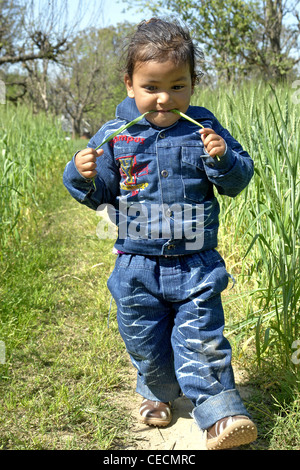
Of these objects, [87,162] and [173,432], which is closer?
[87,162]

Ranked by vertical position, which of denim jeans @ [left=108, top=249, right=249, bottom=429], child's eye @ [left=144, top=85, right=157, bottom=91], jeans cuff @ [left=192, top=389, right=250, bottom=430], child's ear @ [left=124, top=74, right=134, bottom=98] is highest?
child's ear @ [left=124, top=74, right=134, bottom=98]

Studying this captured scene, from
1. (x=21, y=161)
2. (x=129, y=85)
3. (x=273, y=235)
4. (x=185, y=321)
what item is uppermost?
(x=129, y=85)

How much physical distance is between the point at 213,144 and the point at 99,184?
1.27ft

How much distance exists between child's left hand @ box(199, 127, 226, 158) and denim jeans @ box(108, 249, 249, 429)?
302 mm

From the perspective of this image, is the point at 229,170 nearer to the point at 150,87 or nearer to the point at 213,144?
the point at 213,144

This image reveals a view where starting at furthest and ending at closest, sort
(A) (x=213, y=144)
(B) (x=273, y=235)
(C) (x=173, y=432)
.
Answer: (B) (x=273, y=235) < (C) (x=173, y=432) < (A) (x=213, y=144)

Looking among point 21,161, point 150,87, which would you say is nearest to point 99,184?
point 150,87

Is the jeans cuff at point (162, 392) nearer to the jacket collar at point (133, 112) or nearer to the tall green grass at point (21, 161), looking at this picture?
the jacket collar at point (133, 112)

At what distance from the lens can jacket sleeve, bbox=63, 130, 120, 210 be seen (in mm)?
1413

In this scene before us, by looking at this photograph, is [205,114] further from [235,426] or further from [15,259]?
[15,259]

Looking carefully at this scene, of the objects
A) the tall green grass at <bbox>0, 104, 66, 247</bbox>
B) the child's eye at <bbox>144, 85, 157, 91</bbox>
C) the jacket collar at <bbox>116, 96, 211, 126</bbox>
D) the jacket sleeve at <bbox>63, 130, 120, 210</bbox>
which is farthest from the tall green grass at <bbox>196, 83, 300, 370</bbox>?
the tall green grass at <bbox>0, 104, 66, 247</bbox>

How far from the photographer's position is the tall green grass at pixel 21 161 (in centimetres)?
286

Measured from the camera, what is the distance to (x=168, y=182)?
138 centimetres

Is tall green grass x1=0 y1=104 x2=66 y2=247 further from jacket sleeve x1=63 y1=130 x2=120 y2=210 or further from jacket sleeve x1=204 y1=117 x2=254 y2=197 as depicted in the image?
jacket sleeve x1=204 y1=117 x2=254 y2=197
